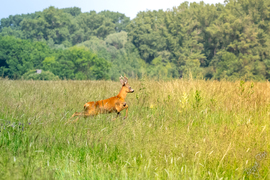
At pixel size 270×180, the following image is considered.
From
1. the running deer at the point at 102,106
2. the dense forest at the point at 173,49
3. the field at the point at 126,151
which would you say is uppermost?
the dense forest at the point at 173,49

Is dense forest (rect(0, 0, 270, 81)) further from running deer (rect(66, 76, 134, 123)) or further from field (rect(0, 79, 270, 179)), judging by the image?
field (rect(0, 79, 270, 179))

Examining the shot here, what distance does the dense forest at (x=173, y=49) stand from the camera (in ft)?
137

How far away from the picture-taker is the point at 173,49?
5616 cm

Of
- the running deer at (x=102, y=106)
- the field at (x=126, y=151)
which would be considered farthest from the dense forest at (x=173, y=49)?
the field at (x=126, y=151)

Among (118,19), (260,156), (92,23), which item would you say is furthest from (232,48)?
(118,19)

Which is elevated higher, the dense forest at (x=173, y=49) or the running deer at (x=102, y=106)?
the dense forest at (x=173, y=49)

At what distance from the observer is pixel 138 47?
201ft

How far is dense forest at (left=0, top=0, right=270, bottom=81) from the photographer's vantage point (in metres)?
41.8

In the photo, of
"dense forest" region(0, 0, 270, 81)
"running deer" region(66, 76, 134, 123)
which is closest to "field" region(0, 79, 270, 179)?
"running deer" region(66, 76, 134, 123)

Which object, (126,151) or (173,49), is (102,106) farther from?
(173,49)

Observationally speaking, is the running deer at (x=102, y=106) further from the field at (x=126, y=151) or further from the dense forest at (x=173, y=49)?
the dense forest at (x=173, y=49)

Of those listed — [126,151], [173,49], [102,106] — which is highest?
[173,49]

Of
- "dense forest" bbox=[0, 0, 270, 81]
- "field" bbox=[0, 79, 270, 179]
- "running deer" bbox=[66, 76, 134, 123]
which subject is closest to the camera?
"field" bbox=[0, 79, 270, 179]

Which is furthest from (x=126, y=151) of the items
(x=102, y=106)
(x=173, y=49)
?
(x=173, y=49)
